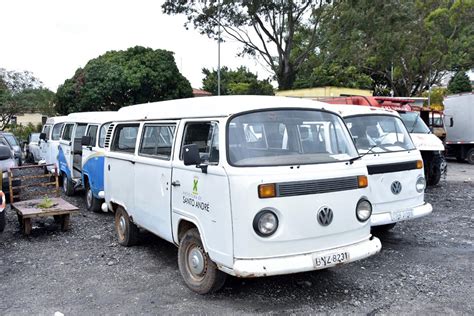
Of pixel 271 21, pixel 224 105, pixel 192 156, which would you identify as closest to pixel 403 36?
pixel 271 21

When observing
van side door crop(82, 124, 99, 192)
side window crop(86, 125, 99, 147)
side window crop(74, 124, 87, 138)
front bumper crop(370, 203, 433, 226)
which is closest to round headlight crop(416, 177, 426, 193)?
front bumper crop(370, 203, 433, 226)

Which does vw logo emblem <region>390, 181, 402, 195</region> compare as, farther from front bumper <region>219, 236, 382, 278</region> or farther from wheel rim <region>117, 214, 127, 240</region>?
wheel rim <region>117, 214, 127, 240</region>

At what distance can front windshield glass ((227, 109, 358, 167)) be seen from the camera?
4379 millimetres

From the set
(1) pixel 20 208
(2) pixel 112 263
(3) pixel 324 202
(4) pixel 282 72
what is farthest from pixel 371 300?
(4) pixel 282 72

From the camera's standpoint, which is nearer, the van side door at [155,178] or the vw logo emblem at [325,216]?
the vw logo emblem at [325,216]

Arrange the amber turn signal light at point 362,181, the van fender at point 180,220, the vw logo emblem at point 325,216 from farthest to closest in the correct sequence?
the amber turn signal light at point 362,181 → the van fender at point 180,220 → the vw logo emblem at point 325,216

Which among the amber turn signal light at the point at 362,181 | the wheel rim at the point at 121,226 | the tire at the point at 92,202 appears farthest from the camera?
the tire at the point at 92,202

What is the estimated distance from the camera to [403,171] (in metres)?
6.70

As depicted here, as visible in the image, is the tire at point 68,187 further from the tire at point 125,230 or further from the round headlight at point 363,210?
the round headlight at point 363,210

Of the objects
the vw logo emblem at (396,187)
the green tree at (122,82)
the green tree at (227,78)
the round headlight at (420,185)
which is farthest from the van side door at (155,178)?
the green tree at (227,78)

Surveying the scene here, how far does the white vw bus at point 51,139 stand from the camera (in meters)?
12.5

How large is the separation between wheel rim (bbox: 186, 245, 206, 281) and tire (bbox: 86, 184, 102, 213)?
193 inches

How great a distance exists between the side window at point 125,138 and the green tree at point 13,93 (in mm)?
26813

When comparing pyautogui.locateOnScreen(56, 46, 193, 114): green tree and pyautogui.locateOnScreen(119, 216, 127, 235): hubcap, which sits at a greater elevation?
pyautogui.locateOnScreen(56, 46, 193, 114): green tree
